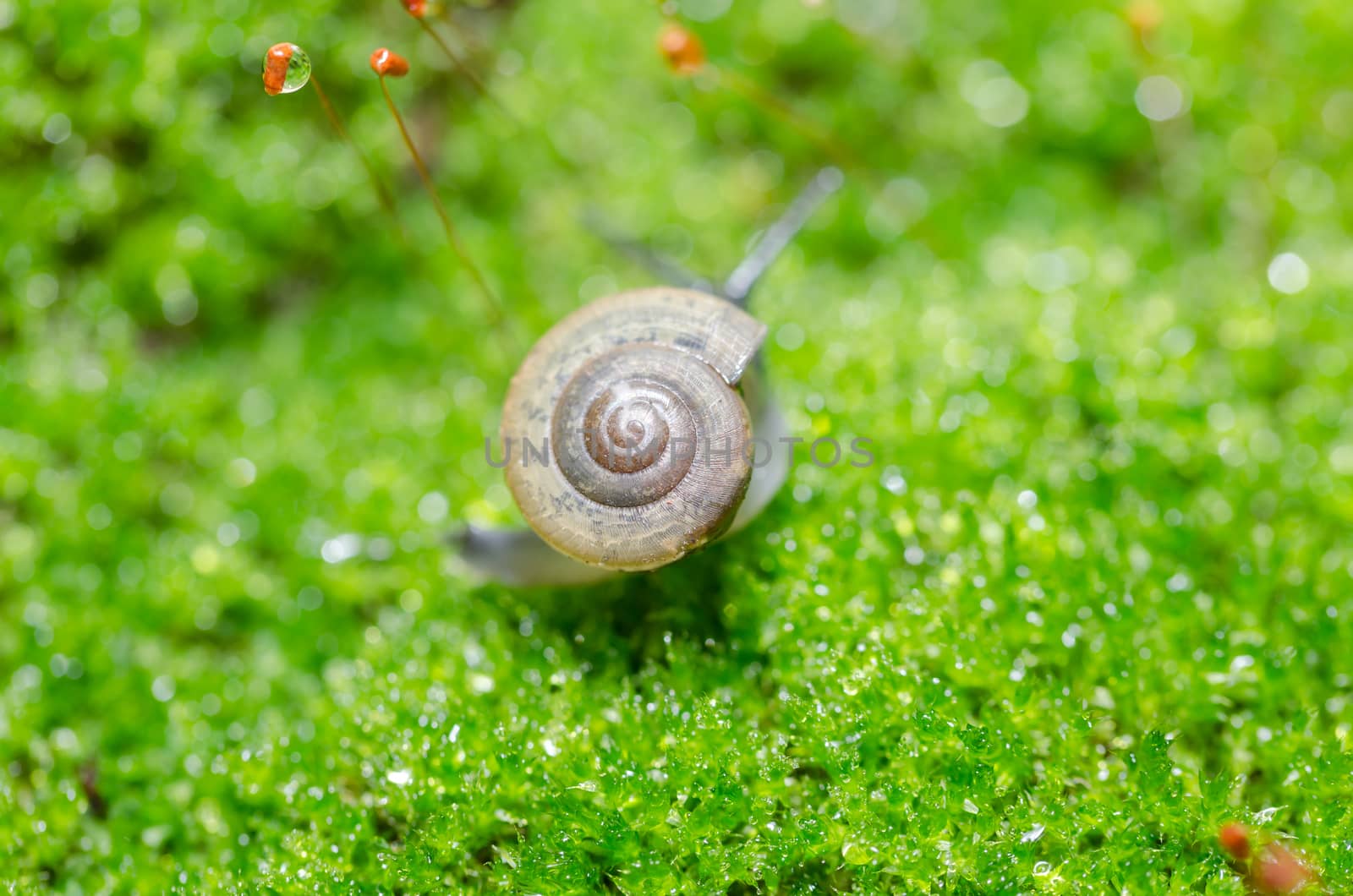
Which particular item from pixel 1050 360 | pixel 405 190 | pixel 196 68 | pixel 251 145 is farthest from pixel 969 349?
pixel 196 68

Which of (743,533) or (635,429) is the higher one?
(635,429)

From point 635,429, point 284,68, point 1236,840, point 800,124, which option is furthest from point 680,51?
point 1236,840

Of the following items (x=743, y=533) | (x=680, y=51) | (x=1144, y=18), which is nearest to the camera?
(x=743, y=533)

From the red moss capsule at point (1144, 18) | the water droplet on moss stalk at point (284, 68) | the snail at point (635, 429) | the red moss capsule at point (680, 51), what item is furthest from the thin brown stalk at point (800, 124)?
the water droplet on moss stalk at point (284, 68)

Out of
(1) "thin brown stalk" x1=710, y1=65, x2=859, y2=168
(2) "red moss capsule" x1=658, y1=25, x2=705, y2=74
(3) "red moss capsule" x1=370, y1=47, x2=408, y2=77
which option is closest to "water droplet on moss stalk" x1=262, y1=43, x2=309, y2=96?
(3) "red moss capsule" x1=370, y1=47, x2=408, y2=77

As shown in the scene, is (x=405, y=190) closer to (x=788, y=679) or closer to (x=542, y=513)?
(x=542, y=513)

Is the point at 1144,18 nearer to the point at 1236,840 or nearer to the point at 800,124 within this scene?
the point at 800,124

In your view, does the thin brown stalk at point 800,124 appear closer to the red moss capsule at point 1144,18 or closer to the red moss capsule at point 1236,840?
the red moss capsule at point 1144,18

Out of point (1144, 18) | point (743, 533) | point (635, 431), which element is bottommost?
point (743, 533)
